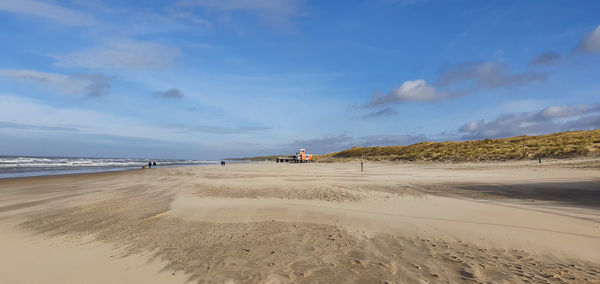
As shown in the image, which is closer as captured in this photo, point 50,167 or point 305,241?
point 305,241

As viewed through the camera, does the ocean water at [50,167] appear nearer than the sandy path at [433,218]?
No

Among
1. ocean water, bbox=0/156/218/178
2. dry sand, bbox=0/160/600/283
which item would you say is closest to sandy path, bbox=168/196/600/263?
dry sand, bbox=0/160/600/283

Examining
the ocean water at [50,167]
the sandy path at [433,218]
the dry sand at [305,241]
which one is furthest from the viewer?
the ocean water at [50,167]

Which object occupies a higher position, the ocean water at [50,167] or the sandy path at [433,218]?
the ocean water at [50,167]

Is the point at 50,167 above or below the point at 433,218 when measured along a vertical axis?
above

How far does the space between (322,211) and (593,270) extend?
5118 mm

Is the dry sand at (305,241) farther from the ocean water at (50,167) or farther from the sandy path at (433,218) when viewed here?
the ocean water at (50,167)

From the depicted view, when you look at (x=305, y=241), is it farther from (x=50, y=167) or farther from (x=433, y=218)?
(x=50, y=167)

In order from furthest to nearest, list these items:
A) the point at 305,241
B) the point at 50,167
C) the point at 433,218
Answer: the point at 50,167 → the point at 433,218 → the point at 305,241

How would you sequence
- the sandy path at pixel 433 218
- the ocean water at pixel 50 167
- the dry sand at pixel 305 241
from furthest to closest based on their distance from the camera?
the ocean water at pixel 50 167, the sandy path at pixel 433 218, the dry sand at pixel 305 241

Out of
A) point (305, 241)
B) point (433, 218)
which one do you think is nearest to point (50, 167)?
point (305, 241)

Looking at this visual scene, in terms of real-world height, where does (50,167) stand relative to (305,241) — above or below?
above

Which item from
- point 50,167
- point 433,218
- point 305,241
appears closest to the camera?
point 305,241

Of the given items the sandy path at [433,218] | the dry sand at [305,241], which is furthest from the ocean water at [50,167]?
the sandy path at [433,218]
